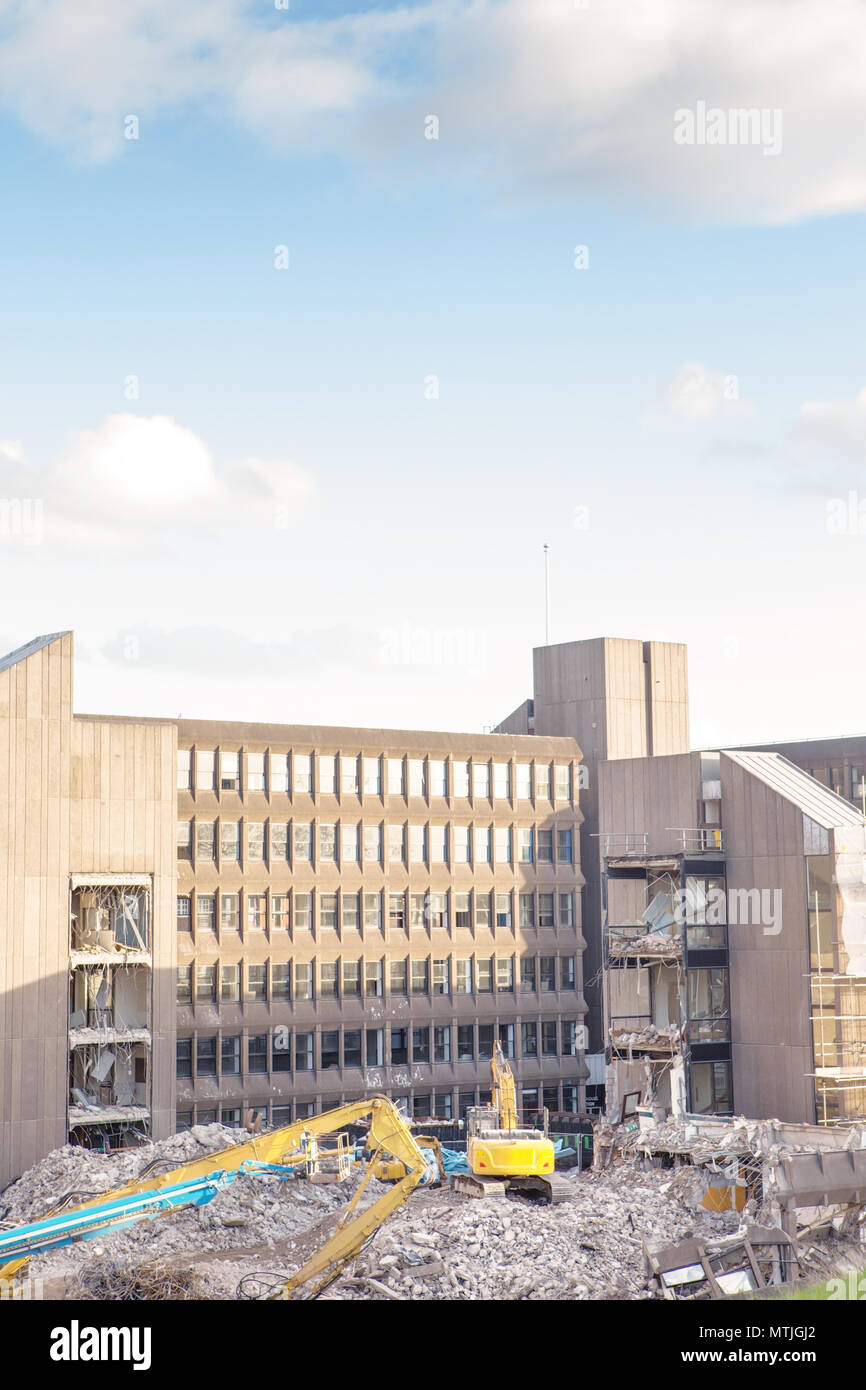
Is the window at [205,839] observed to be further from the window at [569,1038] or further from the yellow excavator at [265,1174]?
the yellow excavator at [265,1174]

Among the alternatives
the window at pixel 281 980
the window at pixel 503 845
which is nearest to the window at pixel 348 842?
the window at pixel 281 980

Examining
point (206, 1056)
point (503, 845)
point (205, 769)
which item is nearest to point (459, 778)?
point (503, 845)

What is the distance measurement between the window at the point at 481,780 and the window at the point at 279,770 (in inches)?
375

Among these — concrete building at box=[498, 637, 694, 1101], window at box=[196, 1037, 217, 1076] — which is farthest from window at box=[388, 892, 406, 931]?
concrete building at box=[498, 637, 694, 1101]

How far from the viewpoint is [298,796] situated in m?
65.0

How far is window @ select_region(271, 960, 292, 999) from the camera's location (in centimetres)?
6331

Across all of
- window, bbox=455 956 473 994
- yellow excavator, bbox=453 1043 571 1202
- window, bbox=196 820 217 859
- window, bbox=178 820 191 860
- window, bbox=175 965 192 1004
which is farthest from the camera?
window, bbox=455 956 473 994

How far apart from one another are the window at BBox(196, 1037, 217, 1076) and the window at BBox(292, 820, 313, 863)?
829 centimetres

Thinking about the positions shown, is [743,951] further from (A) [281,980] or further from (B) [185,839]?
(B) [185,839]

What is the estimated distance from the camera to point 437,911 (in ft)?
223

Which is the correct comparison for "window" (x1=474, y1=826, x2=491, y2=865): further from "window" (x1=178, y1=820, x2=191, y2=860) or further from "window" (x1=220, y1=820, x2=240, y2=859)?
"window" (x1=178, y1=820, x2=191, y2=860)
